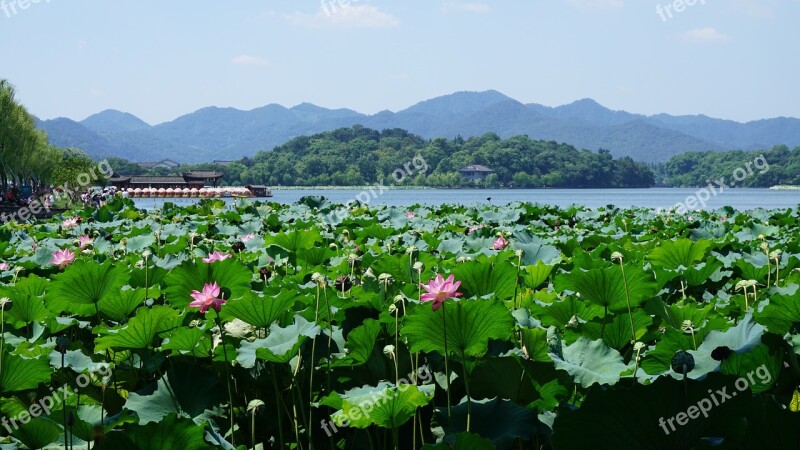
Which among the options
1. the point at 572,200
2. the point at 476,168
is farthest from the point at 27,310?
the point at 476,168

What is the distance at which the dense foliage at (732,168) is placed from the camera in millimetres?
81375

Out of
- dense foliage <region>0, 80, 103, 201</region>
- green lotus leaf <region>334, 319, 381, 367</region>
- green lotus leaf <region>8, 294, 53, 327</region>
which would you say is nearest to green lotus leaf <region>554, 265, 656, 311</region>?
green lotus leaf <region>334, 319, 381, 367</region>

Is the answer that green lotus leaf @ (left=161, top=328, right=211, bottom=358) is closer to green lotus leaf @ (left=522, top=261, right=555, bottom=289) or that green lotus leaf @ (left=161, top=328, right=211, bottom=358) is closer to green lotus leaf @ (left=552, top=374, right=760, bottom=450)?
green lotus leaf @ (left=552, top=374, right=760, bottom=450)

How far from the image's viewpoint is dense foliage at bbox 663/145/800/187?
267ft

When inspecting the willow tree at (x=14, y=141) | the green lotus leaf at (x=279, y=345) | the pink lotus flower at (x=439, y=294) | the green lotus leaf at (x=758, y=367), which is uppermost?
the willow tree at (x=14, y=141)

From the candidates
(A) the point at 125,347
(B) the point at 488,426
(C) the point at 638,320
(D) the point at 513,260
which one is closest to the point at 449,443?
(B) the point at 488,426

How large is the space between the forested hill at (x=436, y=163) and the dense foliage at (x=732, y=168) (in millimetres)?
9554

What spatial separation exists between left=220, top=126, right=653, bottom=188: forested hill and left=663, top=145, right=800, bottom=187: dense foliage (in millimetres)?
9554

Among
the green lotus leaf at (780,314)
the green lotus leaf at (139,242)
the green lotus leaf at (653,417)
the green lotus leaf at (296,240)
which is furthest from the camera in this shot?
the green lotus leaf at (139,242)

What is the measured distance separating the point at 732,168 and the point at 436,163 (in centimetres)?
3350

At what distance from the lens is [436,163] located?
91125 millimetres

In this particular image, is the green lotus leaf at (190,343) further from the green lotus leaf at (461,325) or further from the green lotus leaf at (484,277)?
the green lotus leaf at (484,277)

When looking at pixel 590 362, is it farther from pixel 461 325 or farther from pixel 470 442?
pixel 470 442

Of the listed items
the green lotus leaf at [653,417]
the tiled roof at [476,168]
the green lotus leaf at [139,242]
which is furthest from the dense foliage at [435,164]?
the green lotus leaf at [653,417]
